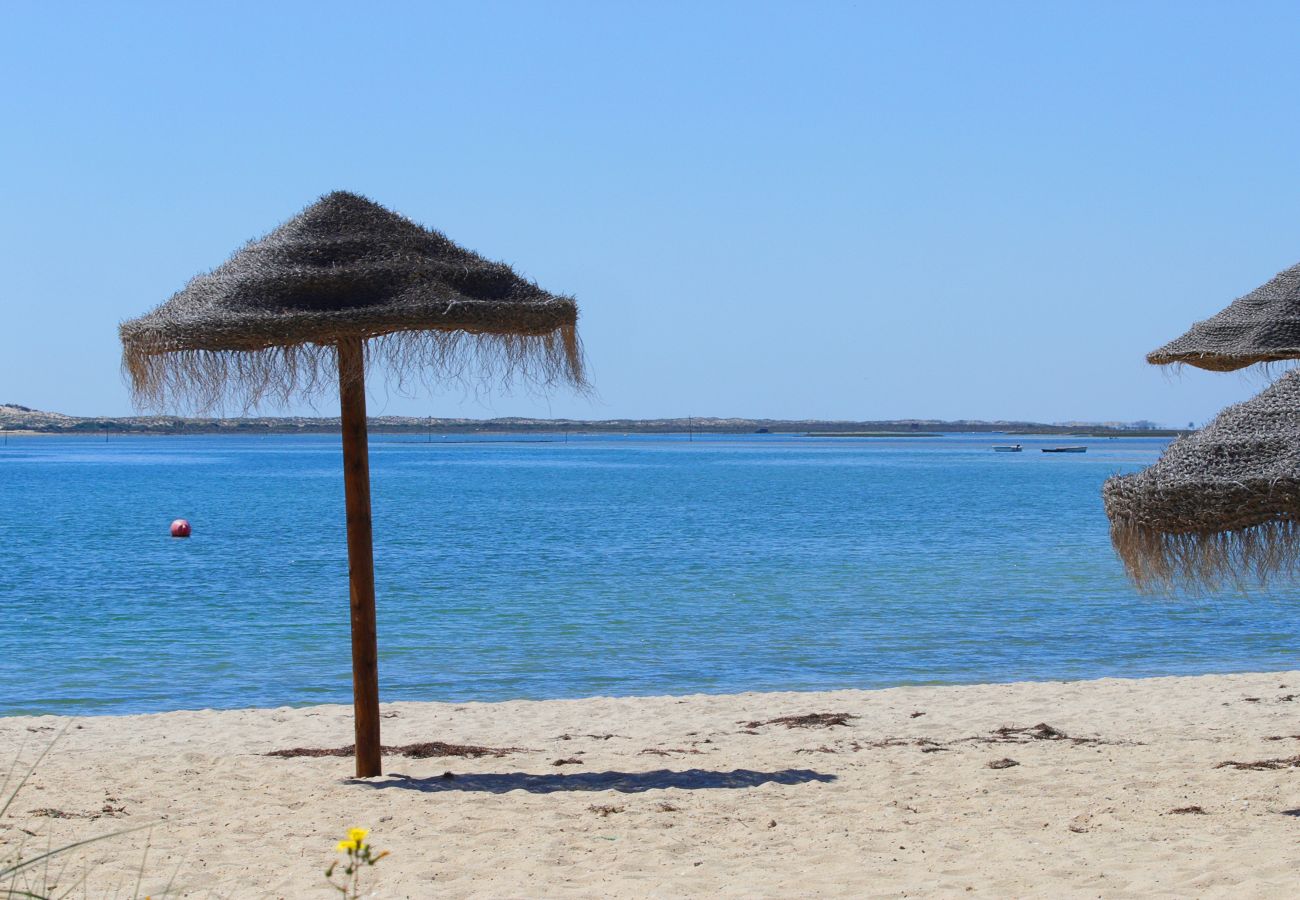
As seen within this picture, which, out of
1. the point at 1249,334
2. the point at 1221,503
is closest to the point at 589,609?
the point at 1249,334

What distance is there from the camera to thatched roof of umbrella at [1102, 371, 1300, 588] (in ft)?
17.7

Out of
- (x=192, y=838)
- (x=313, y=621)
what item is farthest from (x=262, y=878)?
(x=313, y=621)

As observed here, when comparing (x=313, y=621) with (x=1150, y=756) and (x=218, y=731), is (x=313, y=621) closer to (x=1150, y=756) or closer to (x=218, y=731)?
(x=218, y=731)

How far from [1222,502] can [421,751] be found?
5.05 meters

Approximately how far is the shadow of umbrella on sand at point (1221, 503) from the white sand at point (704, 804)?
121 centimetres

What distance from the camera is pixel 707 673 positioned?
45.3 ft

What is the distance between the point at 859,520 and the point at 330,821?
35.7m

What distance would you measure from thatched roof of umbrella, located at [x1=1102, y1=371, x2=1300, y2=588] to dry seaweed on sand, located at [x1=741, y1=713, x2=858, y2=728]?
3946 mm

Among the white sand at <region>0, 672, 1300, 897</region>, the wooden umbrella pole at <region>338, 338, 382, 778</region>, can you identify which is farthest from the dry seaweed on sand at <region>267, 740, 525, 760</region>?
the wooden umbrella pole at <region>338, 338, 382, 778</region>

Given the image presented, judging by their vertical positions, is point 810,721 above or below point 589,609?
above

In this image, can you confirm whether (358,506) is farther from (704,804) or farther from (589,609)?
(589,609)

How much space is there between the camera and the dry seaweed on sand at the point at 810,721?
948 centimetres

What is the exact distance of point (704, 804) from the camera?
6.87 m

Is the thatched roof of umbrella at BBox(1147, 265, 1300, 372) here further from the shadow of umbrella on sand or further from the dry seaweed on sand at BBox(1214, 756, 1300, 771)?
the dry seaweed on sand at BBox(1214, 756, 1300, 771)
